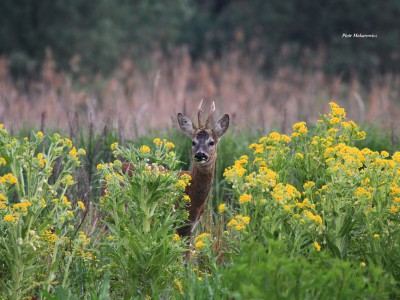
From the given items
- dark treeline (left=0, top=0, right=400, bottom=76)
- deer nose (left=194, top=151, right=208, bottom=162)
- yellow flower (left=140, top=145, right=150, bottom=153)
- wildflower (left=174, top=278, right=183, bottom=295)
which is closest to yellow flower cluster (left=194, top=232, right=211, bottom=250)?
wildflower (left=174, top=278, right=183, bottom=295)

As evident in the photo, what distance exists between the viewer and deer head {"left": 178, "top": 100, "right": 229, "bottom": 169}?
22.4 feet

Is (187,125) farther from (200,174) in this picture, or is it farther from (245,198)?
(245,198)

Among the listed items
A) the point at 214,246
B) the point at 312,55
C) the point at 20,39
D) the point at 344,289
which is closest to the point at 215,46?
the point at 312,55

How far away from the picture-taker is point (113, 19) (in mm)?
22609

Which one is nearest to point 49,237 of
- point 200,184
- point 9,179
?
point 9,179

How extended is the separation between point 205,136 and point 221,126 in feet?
1.24

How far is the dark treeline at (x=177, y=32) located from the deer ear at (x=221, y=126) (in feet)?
39.4

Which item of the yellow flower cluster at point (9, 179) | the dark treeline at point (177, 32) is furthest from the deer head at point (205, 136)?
the dark treeline at point (177, 32)

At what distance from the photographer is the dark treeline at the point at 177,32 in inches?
822

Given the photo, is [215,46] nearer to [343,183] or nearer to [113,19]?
[113,19]

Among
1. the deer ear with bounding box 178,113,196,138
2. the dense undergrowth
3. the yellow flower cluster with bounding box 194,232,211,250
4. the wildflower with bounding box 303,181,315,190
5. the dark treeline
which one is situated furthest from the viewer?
the dark treeline

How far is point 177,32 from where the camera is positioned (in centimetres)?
2458

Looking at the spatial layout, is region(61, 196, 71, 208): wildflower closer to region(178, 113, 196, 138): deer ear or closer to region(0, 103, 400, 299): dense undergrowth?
region(0, 103, 400, 299): dense undergrowth

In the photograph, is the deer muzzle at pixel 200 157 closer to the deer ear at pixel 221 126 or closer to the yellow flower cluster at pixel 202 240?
the deer ear at pixel 221 126
